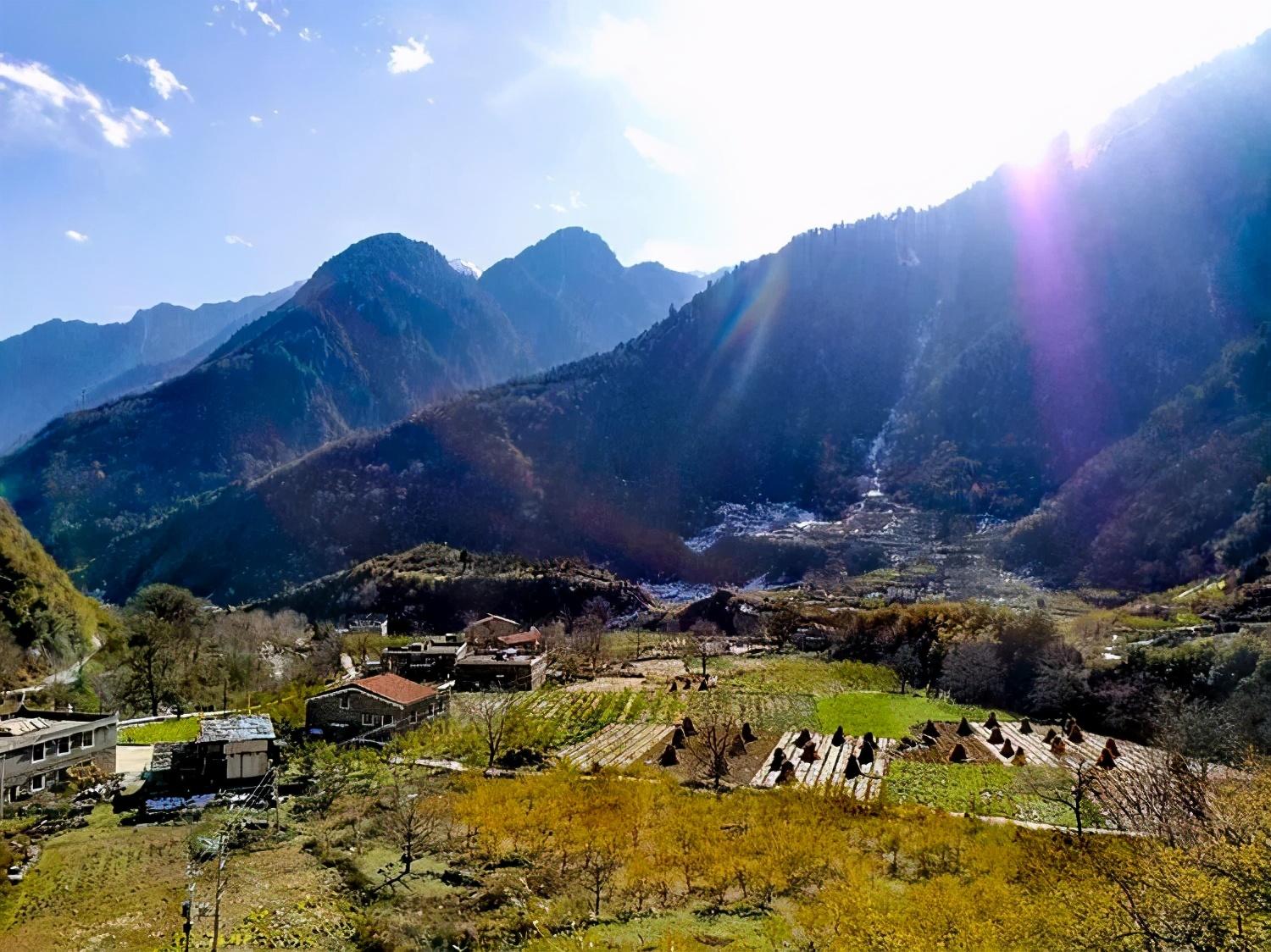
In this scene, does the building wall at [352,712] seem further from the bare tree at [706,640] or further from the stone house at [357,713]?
the bare tree at [706,640]

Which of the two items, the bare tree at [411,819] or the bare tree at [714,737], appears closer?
the bare tree at [411,819]

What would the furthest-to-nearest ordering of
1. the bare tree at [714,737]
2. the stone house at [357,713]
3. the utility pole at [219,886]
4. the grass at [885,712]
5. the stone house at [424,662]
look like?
1. the stone house at [424,662]
2. the grass at [885,712]
3. the stone house at [357,713]
4. the bare tree at [714,737]
5. the utility pole at [219,886]

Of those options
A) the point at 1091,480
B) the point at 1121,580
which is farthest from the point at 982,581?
the point at 1091,480

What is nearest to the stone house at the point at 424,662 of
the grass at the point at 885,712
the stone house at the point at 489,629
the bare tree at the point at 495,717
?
the bare tree at the point at 495,717

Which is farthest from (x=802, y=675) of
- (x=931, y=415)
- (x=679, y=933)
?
(x=931, y=415)

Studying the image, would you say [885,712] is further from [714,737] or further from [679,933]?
[679,933]

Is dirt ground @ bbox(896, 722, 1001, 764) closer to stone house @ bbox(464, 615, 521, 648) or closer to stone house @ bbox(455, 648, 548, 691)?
stone house @ bbox(455, 648, 548, 691)
